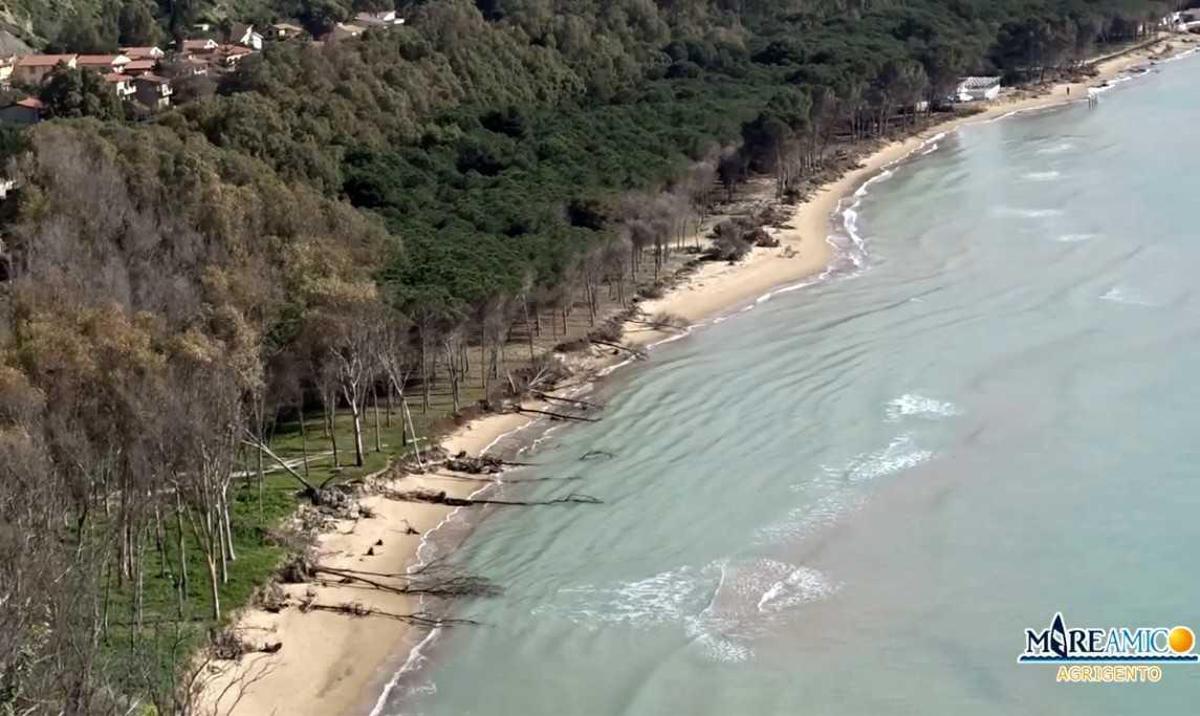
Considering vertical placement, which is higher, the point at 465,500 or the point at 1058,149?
the point at 1058,149

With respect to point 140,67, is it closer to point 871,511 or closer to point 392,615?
point 392,615

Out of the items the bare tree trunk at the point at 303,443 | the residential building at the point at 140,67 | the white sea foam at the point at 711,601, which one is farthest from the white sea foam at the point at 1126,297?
the residential building at the point at 140,67

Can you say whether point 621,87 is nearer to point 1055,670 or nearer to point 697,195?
point 697,195

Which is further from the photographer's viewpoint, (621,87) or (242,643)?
(621,87)

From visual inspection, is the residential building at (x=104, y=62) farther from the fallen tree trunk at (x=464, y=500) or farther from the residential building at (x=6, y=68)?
the fallen tree trunk at (x=464, y=500)

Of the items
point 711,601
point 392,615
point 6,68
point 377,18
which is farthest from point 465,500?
point 377,18

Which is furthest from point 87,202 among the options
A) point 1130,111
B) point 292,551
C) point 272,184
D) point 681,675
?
point 1130,111
